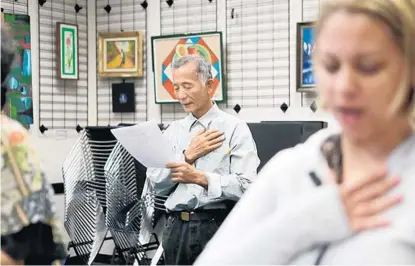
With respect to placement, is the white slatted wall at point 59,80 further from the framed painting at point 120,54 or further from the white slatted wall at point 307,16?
the white slatted wall at point 307,16

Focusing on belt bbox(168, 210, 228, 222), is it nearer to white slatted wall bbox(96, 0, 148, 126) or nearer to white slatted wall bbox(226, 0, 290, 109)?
white slatted wall bbox(226, 0, 290, 109)

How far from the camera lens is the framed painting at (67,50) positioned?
167 inches

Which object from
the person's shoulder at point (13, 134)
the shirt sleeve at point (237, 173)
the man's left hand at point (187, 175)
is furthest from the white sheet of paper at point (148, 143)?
the person's shoulder at point (13, 134)

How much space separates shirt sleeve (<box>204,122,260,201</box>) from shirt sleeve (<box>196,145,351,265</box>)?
5.33 ft

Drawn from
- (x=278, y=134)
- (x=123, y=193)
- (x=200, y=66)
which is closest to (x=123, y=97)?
(x=123, y=193)

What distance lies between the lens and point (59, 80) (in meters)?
4.29

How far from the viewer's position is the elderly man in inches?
96.0

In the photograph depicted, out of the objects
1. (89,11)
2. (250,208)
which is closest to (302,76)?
(89,11)

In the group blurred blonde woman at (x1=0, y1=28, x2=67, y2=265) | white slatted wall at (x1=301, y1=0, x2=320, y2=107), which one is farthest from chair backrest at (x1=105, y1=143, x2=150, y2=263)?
blurred blonde woman at (x1=0, y1=28, x2=67, y2=265)

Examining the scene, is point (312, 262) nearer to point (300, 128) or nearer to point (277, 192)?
point (277, 192)

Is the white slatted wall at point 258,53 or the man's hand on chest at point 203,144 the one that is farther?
the white slatted wall at point 258,53

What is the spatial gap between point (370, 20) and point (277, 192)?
24 cm

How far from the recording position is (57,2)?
4277mm

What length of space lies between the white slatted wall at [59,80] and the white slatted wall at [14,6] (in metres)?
0.12
